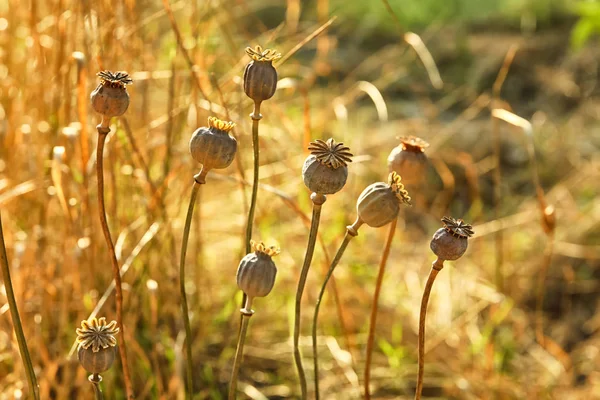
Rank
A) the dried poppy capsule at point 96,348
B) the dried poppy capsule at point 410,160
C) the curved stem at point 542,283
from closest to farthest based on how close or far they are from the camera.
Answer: the dried poppy capsule at point 96,348, the dried poppy capsule at point 410,160, the curved stem at point 542,283

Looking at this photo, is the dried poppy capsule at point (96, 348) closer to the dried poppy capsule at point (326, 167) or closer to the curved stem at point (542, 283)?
the dried poppy capsule at point (326, 167)

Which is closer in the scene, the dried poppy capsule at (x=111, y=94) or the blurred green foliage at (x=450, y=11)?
the dried poppy capsule at (x=111, y=94)

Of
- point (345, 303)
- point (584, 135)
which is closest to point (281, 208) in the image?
point (345, 303)

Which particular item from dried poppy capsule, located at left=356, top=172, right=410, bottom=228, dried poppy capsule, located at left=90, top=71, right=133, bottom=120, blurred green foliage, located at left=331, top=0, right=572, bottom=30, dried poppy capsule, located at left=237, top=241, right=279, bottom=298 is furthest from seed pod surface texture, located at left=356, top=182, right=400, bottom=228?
blurred green foliage, located at left=331, top=0, right=572, bottom=30

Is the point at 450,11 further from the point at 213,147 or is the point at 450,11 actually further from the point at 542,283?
the point at 213,147

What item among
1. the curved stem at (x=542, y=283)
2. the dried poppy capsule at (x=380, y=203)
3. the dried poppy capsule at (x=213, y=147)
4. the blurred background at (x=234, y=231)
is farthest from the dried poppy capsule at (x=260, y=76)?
the curved stem at (x=542, y=283)

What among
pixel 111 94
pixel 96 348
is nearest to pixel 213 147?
pixel 111 94
